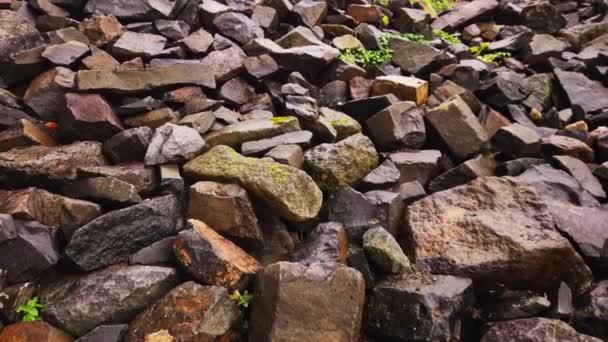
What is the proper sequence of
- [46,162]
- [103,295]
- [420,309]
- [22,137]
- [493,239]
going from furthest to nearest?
1. [22,137]
2. [46,162]
3. [493,239]
4. [103,295]
5. [420,309]

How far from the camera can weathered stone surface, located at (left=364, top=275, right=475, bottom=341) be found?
3.96m

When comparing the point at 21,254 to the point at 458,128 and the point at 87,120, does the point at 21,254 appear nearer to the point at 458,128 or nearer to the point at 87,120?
the point at 87,120

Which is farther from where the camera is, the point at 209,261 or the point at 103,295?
the point at 209,261

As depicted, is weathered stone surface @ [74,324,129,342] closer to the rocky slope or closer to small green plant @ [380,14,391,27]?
the rocky slope

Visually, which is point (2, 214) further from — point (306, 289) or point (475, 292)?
point (475, 292)

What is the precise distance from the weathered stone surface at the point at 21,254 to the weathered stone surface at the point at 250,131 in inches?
83.3

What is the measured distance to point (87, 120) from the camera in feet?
17.8

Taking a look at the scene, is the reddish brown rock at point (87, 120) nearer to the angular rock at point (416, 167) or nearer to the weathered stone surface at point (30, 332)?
the weathered stone surface at point (30, 332)

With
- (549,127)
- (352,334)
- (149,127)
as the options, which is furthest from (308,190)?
(549,127)

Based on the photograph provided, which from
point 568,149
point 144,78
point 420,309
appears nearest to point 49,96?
point 144,78

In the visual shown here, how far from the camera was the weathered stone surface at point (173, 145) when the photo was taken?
5094 millimetres

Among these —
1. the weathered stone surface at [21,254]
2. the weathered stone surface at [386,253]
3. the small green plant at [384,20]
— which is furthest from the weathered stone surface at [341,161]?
the small green plant at [384,20]

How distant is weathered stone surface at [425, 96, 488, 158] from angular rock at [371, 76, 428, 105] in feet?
2.05

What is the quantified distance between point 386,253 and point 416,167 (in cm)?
164
